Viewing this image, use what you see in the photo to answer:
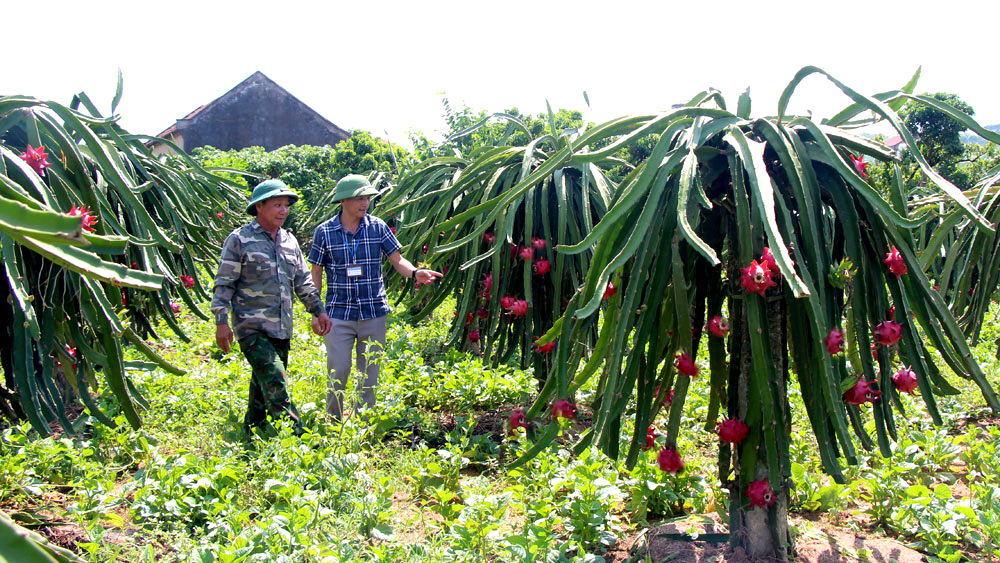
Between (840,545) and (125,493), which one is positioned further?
(125,493)

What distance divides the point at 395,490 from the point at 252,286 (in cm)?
149

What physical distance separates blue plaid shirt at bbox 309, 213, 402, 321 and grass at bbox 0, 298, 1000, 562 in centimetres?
56

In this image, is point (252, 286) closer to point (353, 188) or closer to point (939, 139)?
point (353, 188)

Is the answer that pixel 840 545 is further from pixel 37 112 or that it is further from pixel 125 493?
pixel 37 112

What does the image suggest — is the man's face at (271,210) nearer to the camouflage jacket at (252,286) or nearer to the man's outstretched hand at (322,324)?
the camouflage jacket at (252,286)

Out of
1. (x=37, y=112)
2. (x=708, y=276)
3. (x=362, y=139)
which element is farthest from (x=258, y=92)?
(x=708, y=276)

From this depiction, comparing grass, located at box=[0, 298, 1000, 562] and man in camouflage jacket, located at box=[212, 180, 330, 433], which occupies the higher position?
man in camouflage jacket, located at box=[212, 180, 330, 433]

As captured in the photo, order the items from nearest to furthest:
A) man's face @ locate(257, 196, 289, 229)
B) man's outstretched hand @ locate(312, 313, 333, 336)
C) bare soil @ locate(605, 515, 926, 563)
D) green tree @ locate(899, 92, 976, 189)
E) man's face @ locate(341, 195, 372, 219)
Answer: bare soil @ locate(605, 515, 926, 563), man's face @ locate(257, 196, 289, 229), man's outstretched hand @ locate(312, 313, 333, 336), man's face @ locate(341, 195, 372, 219), green tree @ locate(899, 92, 976, 189)

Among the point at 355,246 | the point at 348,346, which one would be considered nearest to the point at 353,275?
the point at 355,246

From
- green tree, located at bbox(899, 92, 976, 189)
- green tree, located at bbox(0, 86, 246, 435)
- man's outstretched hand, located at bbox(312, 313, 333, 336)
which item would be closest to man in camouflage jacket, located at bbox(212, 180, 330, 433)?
man's outstretched hand, located at bbox(312, 313, 333, 336)

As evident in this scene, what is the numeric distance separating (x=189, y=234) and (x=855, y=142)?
407 cm

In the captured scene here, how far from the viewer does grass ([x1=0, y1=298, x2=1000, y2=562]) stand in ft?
8.95

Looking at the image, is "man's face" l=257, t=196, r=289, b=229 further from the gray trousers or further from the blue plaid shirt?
the gray trousers

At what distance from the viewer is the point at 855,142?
2424mm
